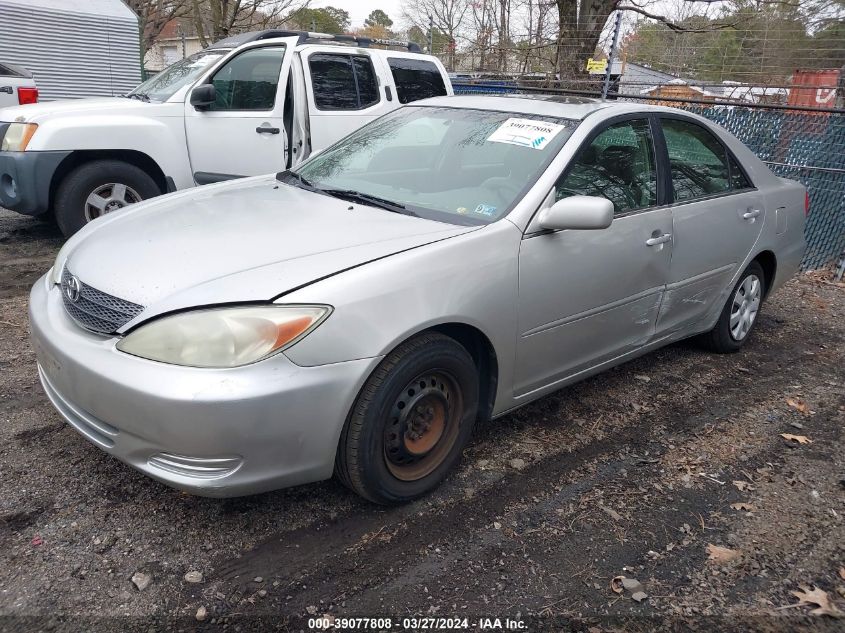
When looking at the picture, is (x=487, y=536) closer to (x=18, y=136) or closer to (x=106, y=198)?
(x=106, y=198)

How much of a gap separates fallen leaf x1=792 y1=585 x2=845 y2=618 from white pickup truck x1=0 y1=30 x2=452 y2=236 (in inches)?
205

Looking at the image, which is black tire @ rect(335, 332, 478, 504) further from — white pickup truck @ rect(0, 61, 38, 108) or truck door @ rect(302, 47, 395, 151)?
white pickup truck @ rect(0, 61, 38, 108)

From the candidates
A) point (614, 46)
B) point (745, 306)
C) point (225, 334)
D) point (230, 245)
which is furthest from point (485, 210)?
point (614, 46)

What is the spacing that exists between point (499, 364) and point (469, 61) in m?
13.8

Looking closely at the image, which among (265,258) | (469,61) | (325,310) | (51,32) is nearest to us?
(325,310)

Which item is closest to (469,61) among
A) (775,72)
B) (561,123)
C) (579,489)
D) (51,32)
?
(775,72)

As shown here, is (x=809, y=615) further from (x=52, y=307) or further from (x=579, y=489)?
(x=52, y=307)

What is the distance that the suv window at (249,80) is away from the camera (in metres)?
6.41

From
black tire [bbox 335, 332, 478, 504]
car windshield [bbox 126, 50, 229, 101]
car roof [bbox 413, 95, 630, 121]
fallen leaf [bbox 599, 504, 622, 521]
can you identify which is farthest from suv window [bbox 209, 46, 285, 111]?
fallen leaf [bbox 599, 504, 622, 521]

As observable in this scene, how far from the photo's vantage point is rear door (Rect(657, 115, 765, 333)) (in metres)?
3.89

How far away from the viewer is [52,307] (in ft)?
9.20

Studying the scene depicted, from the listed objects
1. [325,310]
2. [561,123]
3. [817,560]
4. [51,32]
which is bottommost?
[817,560]

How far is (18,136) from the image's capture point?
580cm

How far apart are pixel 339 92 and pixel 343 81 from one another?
0.44 feet
